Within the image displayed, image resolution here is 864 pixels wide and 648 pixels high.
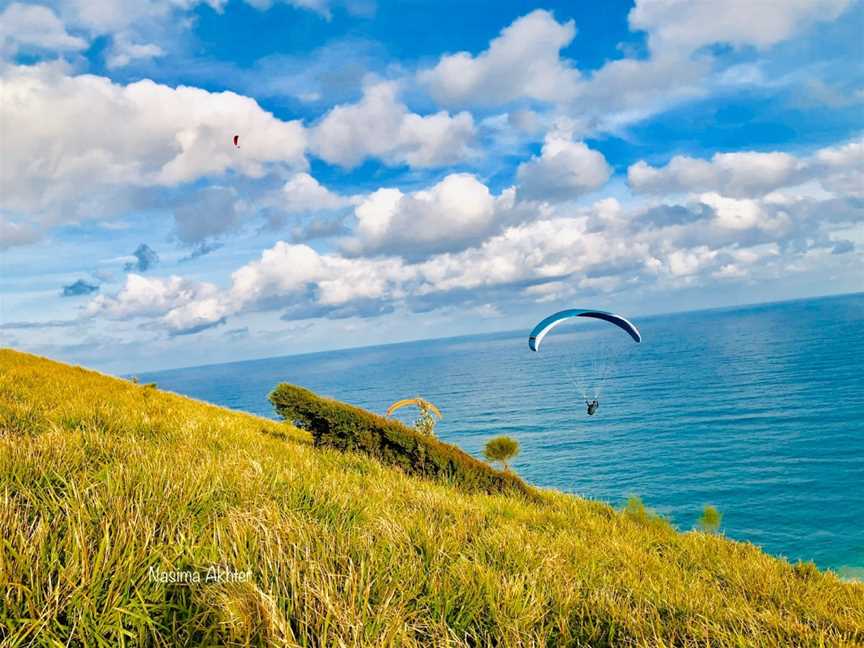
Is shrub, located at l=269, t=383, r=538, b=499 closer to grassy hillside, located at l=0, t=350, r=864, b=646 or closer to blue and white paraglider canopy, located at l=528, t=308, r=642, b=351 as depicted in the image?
grassy hillside, located at l=0, t=350, r=864, b=646

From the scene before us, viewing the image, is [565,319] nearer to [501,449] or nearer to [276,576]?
[501,449]

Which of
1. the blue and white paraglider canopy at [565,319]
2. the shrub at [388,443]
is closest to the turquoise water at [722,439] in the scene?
the blue and white paraglider canopy at [565,319]

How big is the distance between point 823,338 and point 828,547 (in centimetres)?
15735

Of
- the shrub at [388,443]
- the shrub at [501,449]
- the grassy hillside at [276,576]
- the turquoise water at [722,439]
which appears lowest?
the turquoise water at [722,439]

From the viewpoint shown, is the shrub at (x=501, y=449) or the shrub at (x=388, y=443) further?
the shrub at (x=501, y=449)

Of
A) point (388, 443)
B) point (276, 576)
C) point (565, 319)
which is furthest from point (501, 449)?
point (276, 576)

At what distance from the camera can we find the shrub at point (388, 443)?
1298 cm

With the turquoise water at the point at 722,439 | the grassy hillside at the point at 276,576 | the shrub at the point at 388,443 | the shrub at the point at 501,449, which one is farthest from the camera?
A: the turquoise water at the point at 722,439

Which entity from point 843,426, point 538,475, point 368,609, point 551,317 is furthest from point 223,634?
point 843,426

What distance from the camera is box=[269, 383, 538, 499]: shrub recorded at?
42.6 ft

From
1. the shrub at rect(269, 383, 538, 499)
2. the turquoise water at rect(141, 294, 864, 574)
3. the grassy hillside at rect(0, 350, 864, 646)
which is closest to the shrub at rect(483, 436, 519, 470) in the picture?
the shrub at rect(269, 383, 538, 499)

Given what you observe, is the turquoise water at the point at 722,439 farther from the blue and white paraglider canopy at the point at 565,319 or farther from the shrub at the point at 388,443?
the shrub at the point at 388,443

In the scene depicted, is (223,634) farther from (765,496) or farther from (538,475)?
(538,475)

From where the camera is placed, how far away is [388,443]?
13.5 m
